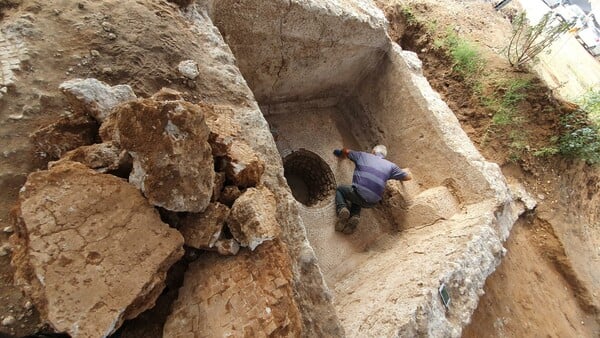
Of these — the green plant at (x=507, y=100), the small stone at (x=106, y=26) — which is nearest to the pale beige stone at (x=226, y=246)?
the small stone at (x=106, y=26)

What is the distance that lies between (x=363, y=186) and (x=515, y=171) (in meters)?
1.95

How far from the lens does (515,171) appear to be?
381 cm

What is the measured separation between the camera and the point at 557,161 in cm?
390

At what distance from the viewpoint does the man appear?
10.5 ft

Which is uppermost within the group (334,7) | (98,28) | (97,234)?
(334,7)

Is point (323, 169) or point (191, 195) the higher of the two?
point (191, 195)

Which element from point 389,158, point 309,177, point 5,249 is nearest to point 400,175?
point 389,158

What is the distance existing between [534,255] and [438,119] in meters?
1.73

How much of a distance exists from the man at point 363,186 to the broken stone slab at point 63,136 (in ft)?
7.71

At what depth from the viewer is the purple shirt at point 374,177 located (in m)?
3.18

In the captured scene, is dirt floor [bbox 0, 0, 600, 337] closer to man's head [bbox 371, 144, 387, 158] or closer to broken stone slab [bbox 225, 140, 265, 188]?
broken stone slab [bbox 225, 140, 265, 188]

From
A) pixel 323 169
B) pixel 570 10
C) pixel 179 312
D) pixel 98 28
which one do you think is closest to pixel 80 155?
pixel 179 312

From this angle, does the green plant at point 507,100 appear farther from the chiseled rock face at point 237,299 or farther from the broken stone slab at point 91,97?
the broken stone slab at point 91,97

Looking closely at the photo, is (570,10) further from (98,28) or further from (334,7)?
(98,28)
